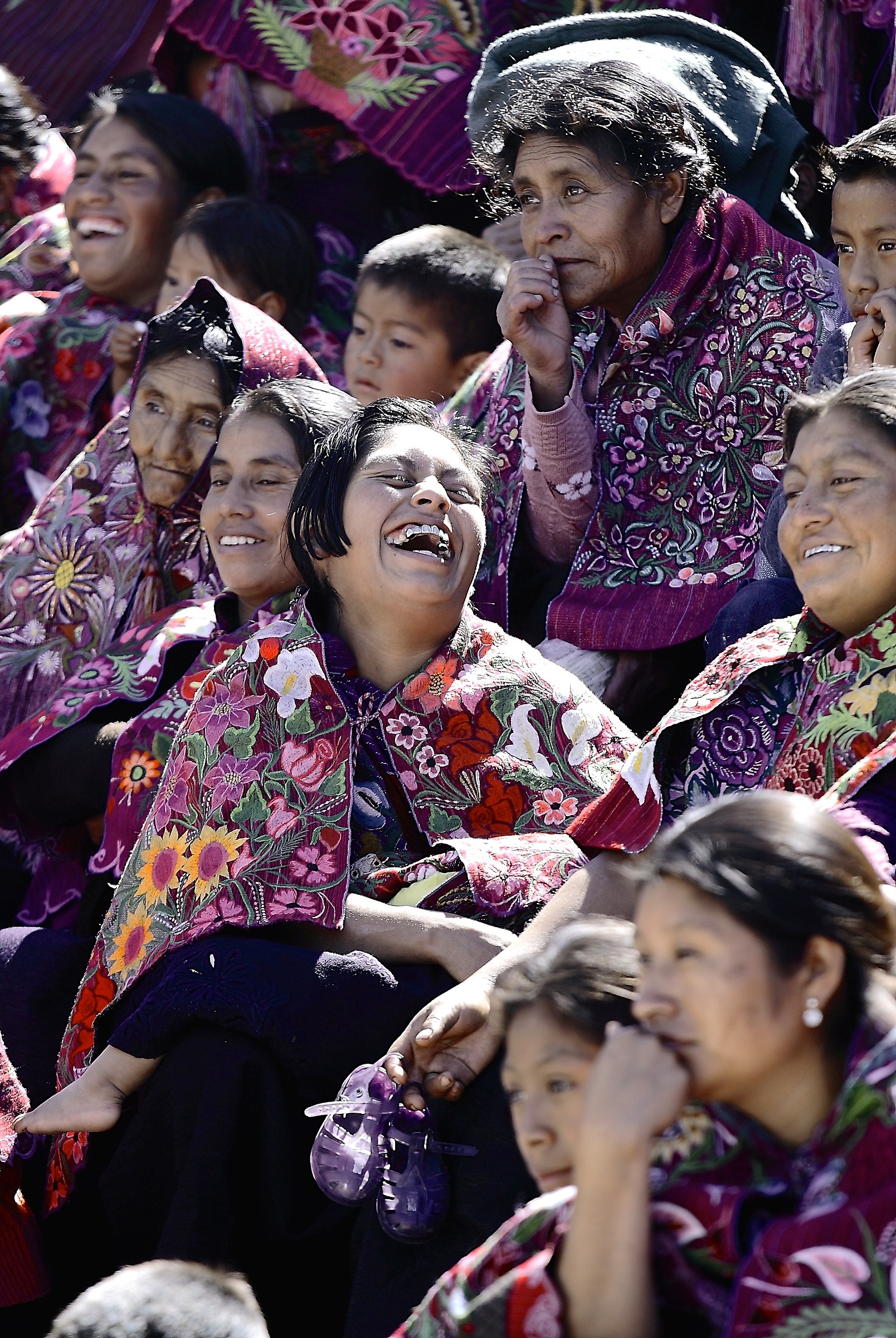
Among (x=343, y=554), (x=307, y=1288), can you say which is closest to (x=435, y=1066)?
(x=307, y=1288)

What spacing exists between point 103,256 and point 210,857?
9.62ft

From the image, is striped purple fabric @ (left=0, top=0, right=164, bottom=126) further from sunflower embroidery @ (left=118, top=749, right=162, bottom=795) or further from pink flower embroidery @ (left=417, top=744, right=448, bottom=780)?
pink flower embroidery @ (left=417, top=744, right=448, bottom=780)

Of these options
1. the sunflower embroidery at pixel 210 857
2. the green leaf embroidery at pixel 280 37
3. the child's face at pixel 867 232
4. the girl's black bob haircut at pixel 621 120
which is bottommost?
the sunflower embroidery at pixel 210 857

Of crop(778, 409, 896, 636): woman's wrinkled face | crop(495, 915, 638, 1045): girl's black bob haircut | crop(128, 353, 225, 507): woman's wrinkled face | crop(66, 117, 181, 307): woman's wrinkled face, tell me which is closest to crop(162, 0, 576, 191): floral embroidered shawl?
crop(66, 117, 181, 307): woman's wrinkled face

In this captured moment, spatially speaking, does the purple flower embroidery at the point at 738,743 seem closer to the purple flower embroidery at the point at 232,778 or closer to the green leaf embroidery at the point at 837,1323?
the purple flower embroidery at the point at 232,778

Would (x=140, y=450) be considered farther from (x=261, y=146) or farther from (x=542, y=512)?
(x=261, y=146)

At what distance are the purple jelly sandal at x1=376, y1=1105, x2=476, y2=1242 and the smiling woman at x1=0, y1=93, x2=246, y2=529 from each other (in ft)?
10.5

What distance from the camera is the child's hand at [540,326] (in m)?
3.64

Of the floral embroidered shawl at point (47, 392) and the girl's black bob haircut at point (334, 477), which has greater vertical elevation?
the girl's black bob haircut at point (334, 477)

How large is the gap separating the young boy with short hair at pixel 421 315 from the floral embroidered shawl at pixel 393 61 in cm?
47

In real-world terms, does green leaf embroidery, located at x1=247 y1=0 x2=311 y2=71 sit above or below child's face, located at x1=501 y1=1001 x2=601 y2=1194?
above

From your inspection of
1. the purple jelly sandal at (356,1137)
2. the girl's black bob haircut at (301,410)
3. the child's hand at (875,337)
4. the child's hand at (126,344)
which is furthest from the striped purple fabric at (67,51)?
the purple jelly sandal at (356,1137)

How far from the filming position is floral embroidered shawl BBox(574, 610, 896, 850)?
2.38m

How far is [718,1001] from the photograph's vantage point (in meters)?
1.65
